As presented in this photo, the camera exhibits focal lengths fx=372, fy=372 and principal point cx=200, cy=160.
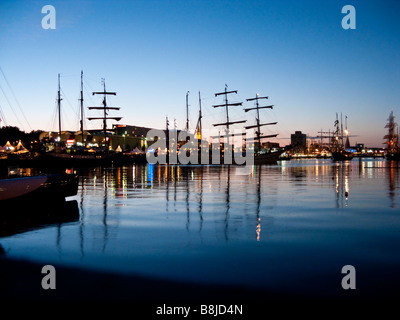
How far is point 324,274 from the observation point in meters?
6.50

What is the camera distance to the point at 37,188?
47.0 feet

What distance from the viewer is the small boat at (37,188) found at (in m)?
13.0

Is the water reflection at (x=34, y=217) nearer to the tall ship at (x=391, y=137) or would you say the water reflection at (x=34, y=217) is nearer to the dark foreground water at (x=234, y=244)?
the dark foreground water at (x=234, y=244)

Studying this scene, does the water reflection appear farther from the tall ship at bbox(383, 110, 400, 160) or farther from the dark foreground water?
the tall ship at bbox(383, 110, 400, 160)

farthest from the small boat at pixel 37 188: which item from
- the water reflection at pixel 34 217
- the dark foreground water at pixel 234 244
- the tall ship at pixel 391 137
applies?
the tall ship at pixel 391 137

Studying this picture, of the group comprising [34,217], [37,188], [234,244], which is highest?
[37,188]

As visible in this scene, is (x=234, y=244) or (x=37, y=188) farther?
(x=37, y=188)

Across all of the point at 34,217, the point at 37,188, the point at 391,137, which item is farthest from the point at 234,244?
the point at 391,137

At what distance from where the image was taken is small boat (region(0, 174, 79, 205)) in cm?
1297

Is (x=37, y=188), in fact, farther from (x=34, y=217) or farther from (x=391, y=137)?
(x=391, y=137)
